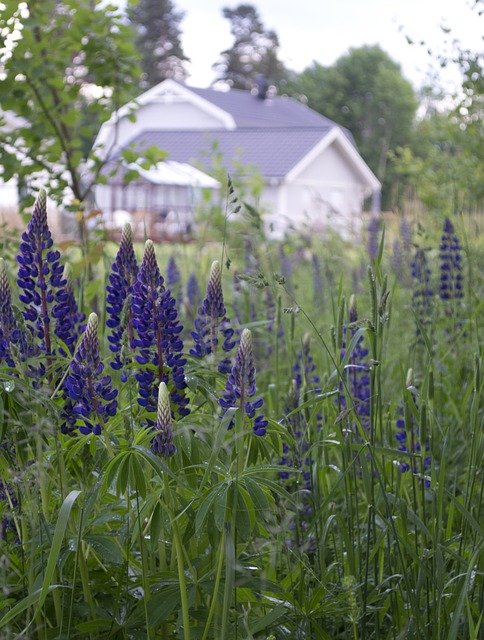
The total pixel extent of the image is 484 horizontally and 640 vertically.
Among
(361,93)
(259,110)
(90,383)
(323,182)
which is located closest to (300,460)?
(90,383)

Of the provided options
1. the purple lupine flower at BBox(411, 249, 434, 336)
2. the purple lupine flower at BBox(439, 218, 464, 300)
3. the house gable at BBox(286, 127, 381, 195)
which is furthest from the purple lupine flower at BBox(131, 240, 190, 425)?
the house gable at BBox(286, 127, 381, 195)

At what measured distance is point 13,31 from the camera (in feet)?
15.4

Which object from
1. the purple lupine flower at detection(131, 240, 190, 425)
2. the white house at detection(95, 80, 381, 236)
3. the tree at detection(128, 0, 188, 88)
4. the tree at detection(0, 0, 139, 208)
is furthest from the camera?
the tree at detection(128, 0, 188, 88)

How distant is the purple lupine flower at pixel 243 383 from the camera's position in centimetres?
180

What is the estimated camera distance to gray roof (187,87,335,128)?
46.6 m

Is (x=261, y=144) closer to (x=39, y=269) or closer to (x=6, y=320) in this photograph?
(x=39, y=269)

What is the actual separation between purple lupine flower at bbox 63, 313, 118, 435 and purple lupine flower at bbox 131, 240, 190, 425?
3.2 inches

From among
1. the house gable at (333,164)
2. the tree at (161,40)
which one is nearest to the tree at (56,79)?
the house gable at (333,164)

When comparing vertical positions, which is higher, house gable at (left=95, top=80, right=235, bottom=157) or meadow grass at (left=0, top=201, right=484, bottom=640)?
house gable at (left=95, top=80, right=235, bottom=157)

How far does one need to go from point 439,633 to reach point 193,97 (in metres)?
45.2

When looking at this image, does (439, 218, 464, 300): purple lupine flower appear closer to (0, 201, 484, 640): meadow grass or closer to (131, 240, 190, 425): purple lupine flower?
(0, 201, 484, 640): meadow grass

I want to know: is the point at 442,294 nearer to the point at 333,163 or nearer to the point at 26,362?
the point at 26,362

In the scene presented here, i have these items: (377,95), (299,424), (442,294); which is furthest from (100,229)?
(377,95)

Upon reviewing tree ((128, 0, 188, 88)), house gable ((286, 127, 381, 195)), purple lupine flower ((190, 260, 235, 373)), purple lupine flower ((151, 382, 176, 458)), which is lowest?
purple lupine flower ((151, 382, 176, 458))
